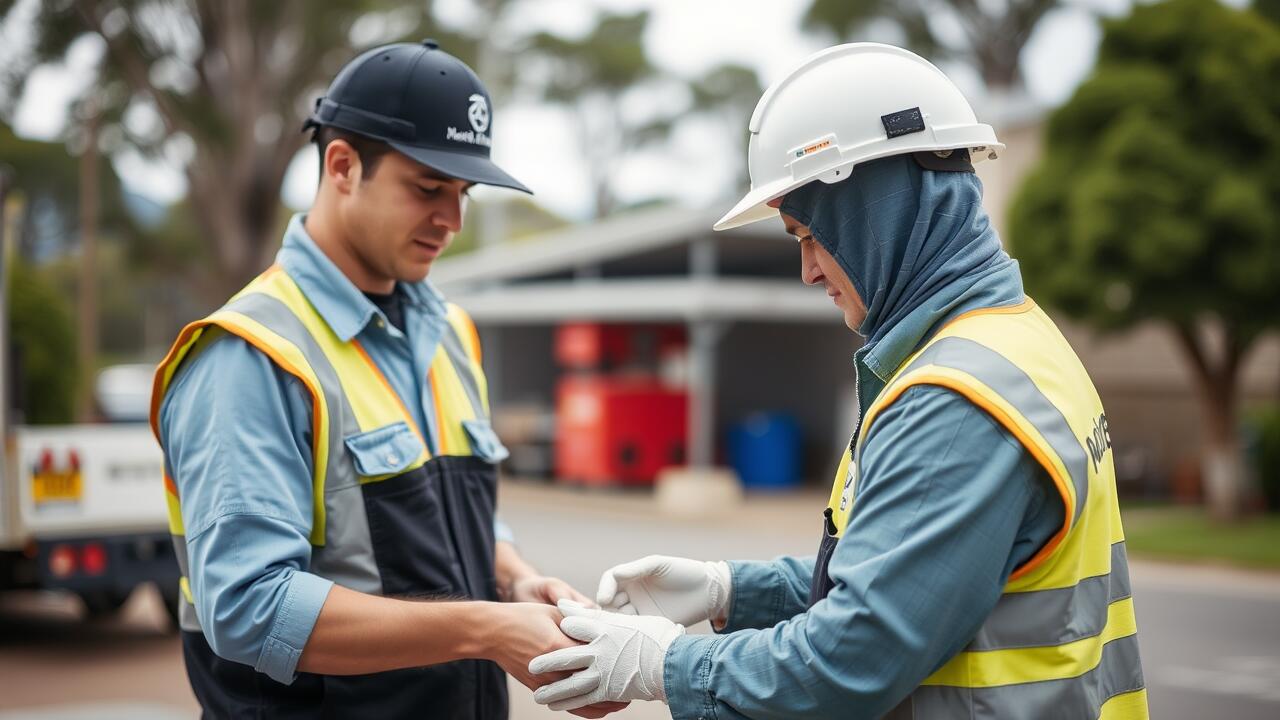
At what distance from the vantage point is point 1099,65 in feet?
46.8

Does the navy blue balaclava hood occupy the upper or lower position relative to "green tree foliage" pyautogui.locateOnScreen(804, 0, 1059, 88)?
lower

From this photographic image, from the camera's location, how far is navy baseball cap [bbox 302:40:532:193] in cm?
244

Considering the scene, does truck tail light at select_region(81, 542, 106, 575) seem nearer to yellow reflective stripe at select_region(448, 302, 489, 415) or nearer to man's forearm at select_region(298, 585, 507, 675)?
yellow reflective stripe at select_region(448, 302, 489, 415)

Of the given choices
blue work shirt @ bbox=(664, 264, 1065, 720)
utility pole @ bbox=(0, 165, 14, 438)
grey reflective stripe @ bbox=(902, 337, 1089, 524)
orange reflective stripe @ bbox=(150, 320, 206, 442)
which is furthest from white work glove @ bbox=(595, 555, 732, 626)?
utility pole @ bbox=(0, 165, 14, 438)

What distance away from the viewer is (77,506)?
7293 mm

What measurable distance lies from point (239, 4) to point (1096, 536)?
20.2 metres

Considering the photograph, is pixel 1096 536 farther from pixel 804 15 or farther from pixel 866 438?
pixel 804 15

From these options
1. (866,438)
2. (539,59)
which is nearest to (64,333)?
(866,438)

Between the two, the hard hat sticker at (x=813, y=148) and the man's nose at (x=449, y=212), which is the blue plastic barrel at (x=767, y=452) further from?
the hard hat sticker at (x=813, y=148)

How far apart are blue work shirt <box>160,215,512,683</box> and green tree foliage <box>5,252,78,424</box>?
22.8 ft

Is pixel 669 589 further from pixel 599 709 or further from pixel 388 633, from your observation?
pixel 388 633

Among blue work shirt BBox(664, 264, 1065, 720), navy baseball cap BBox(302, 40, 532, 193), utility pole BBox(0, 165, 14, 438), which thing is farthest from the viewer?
utility pole BBox(0, 165, 14, 438)

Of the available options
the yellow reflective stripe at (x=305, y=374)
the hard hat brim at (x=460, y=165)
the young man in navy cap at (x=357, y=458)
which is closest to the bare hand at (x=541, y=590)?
the young man in navy cap at (x=357, y=458)

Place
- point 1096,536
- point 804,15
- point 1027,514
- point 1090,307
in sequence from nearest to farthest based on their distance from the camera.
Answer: point 1027,514 < point 1096,536 < point 1090,307 < point 804,15
